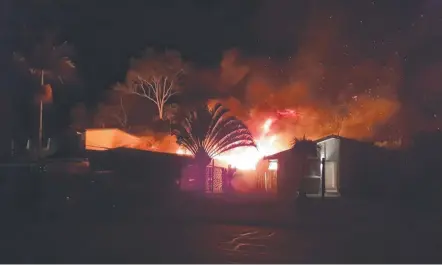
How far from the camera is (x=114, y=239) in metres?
14.5

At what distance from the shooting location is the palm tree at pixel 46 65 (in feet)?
135

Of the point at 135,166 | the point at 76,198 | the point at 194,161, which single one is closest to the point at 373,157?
the point at 194,161

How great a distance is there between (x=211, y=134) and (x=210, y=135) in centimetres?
13

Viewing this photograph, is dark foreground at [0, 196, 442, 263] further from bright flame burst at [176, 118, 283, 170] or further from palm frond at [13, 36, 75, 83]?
palm frond at [13, 36, 75, 83]

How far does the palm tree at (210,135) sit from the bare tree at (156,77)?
13599mm

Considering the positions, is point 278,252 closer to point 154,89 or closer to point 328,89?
point 328,89

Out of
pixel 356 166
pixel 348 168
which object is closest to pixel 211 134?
pixel 348 168

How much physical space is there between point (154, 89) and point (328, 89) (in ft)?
53.4

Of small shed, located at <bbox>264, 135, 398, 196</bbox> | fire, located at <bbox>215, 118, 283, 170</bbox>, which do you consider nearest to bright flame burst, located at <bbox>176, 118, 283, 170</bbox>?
fire, located at <bbox>215, 118, 283, 170</bbox>

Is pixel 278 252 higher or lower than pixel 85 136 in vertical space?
lower

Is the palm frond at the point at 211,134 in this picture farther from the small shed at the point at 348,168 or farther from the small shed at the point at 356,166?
the small shed at the point at 356,166

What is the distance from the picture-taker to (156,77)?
54.3m

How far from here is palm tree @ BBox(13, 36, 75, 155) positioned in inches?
1614

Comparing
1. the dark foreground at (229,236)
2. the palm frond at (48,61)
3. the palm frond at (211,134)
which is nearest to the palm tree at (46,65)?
the palm frond at (48,61)
